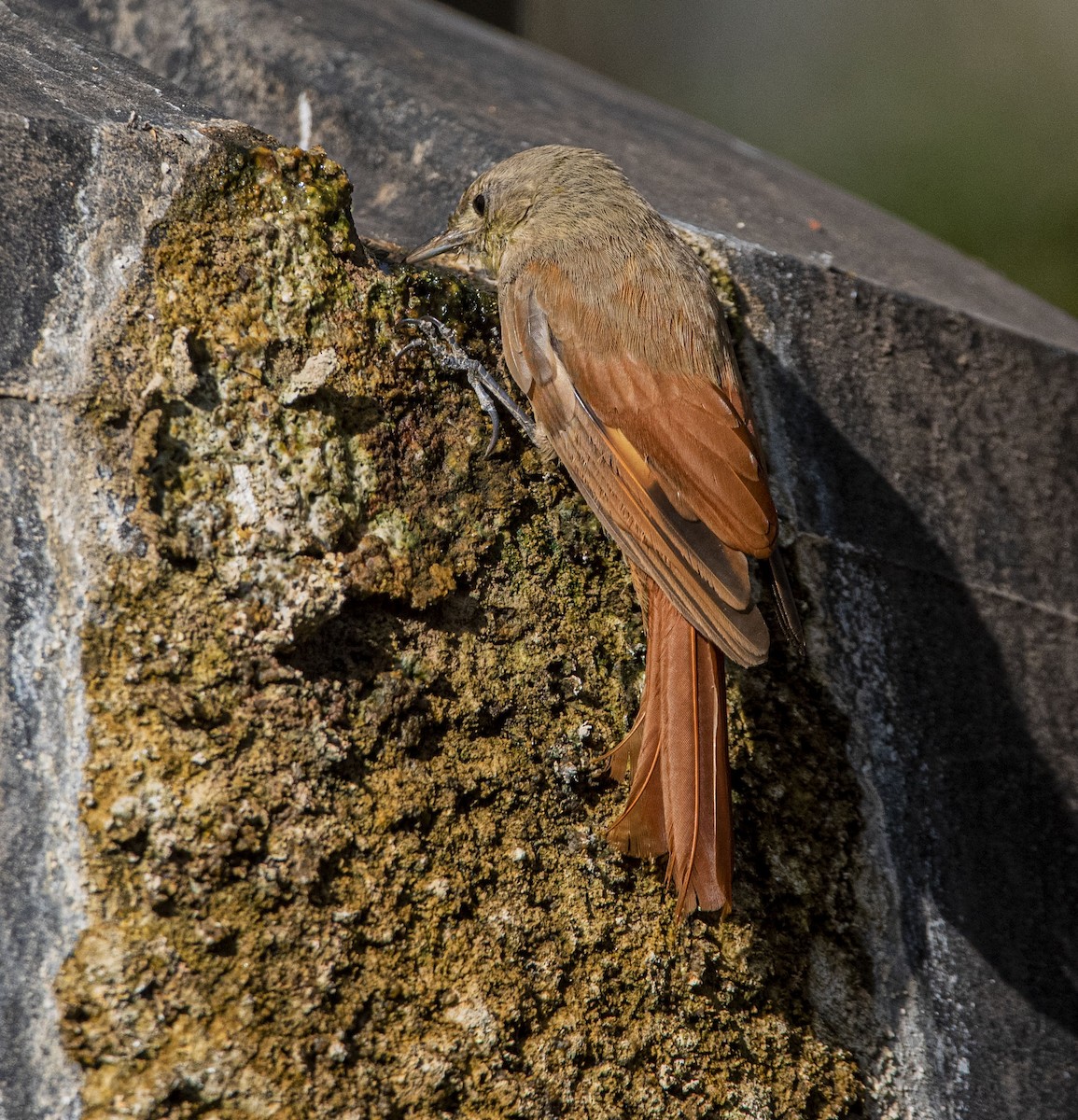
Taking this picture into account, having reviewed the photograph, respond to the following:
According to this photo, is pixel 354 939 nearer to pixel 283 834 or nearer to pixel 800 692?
pixel 283 834

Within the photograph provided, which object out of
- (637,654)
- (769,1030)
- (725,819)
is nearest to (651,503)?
(637,654)

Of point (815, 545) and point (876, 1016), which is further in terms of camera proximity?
point (815, 545)

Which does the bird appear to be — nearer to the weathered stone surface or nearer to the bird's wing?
the bird's wing

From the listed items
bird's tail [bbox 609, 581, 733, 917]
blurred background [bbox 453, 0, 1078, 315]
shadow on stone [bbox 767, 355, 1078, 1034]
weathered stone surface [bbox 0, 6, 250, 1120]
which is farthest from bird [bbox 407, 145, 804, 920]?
blurred background [bbox 453, 0, 1078, 315]

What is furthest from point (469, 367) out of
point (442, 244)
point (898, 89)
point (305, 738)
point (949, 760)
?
point (898, 89)

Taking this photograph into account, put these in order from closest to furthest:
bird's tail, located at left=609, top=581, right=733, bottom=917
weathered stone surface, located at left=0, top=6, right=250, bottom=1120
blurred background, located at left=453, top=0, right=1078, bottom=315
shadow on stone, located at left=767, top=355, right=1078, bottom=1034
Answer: weathered stone surface, located at left=0, top=6, right=250, bottom=1120, bird's tail, located at left=609, top=581, right=733, bottom=917, shadow on stone, located at left=767, top=355, right=1078, bottom=1034, blurred background, located at left=453, top=0, right=1078, bottom=315

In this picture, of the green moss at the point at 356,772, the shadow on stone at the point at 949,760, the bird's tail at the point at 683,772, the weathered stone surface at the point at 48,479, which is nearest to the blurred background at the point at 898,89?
the shadow on stone at the point at 949,760
